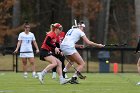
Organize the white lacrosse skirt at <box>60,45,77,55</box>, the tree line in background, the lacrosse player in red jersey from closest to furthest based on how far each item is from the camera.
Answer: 1. the lacrosse player in red jersey
2. the white lacrosse skirt at <box>60,45,77,55</box>
3. the tree line in background

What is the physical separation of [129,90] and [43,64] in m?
16.5

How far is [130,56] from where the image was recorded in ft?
130

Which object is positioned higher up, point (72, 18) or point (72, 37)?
point (72, 18)

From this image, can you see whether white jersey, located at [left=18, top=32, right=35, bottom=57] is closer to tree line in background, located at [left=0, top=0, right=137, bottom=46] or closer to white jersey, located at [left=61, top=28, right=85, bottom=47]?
white jersey, located at [left=61, top=28, right=85, bottom=47]

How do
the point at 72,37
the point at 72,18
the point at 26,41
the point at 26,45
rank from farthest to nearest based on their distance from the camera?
the point at 72,18 < the point at 26,45 < the point at 26,41 < the point at 72,37

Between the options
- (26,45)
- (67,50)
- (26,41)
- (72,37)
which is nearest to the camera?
(67,50)

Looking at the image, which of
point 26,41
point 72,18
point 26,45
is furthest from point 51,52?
point 72,18

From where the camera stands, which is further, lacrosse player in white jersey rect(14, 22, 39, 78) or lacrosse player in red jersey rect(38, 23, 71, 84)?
lacrosse player in white jersey rect(14, 22, 39, 78)

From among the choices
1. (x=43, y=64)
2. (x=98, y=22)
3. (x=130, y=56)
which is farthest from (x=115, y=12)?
(x=43, y=64)

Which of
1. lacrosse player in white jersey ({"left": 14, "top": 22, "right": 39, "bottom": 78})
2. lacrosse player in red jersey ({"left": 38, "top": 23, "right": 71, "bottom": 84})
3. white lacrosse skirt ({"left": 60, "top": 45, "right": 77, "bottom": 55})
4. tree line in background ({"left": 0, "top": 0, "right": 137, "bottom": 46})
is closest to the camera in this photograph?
lacrosse player in red jersey ({"left": 38, "top": 23, "right": 71, "bottom": 84})

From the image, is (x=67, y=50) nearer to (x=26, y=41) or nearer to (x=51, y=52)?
(x=51, y=52)

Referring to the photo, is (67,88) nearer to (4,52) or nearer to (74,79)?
(74,79)

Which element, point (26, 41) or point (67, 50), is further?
point (26, 41)

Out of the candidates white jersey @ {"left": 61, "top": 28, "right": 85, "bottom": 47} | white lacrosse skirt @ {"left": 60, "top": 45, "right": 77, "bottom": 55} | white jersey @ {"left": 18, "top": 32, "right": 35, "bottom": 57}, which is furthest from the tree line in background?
white lacrosse skirt @ {"left": 60, "top": 45, "right": 77, "bottom": 55}
